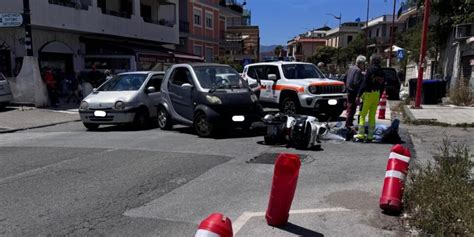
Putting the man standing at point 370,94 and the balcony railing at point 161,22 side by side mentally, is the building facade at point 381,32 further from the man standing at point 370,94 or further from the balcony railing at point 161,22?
the man standing at point 370,94

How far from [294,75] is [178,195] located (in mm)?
9301

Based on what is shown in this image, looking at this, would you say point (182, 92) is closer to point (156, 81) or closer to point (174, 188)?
point (156, 81)

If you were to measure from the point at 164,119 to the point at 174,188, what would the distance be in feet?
20.7

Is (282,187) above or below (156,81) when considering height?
below

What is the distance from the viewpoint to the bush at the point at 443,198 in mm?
4203

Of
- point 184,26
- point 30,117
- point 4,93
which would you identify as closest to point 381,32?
point 184,26

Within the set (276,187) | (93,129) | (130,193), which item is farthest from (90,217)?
(93,129)

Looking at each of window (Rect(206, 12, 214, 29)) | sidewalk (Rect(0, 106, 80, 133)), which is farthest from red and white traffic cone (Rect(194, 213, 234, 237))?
window (Rect(206, 12, 214, 29))

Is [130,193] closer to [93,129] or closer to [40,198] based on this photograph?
[40,198]

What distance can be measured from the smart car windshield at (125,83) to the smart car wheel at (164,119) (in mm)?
1336

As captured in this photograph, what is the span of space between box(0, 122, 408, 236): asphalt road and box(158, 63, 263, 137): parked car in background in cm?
64

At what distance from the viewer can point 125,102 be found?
12.8 metres

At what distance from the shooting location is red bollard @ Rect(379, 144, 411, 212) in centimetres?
511

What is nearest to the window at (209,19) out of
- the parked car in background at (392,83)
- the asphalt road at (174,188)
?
the parked car in background at (392,83)
